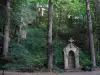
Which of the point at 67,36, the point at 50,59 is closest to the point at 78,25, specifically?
the point at 67,36

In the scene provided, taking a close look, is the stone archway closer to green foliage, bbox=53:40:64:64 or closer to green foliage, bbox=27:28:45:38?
green foliage, bbox=53:40:64:64

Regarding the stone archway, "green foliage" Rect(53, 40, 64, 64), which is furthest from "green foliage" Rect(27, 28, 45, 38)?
the stone archway

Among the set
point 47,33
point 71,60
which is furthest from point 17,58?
point 71,60

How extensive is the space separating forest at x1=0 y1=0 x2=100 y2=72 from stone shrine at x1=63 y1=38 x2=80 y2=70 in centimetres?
53

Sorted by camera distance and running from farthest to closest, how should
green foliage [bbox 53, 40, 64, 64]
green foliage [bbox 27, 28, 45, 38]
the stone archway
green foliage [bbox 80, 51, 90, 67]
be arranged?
1. green foliage [bbox 27, 28, 45, 38]
2. green foliage [bbox 53, 40, 64, 64]
3. green foliage [bbox 80, 51, 90, 67]
4. the stone archway

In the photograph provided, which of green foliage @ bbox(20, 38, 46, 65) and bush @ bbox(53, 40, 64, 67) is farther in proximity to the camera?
green foliage @ bbox(20, 38, 46, 65)

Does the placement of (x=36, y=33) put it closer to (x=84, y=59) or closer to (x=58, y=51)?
(x=58, y=51)

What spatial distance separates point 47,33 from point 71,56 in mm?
2896

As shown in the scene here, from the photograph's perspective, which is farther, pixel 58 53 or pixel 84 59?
pixel 58 53

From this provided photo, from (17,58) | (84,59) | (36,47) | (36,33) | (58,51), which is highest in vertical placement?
(36,33)

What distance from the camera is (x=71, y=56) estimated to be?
1656cm

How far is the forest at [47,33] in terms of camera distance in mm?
14938

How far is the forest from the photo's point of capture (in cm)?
1494

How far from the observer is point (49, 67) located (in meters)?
14.9
